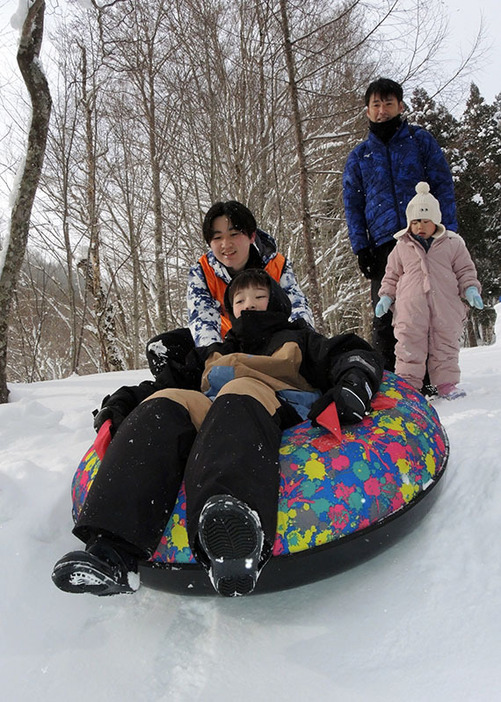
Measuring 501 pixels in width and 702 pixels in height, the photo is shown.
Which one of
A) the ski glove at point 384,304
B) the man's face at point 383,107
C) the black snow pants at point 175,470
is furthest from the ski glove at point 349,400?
the man's face at point 383,107

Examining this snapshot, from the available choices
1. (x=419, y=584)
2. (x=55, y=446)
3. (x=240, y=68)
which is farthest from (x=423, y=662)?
(x=240, y=68)

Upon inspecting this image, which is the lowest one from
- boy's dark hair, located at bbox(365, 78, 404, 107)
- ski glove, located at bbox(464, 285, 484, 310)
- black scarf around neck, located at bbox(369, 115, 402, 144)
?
ski glove, located at bbox(464, 285, 484, 310)

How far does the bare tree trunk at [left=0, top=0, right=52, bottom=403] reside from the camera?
139 inches

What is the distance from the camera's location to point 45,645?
50.4 inches

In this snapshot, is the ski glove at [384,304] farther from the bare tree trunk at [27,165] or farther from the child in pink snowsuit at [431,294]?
the bare tree trunk at [27,165]

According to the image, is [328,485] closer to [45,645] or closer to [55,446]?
[45,645]

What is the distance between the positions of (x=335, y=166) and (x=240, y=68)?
8.69 ft

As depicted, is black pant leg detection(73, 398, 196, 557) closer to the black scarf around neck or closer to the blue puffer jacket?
the blue puffer jacket

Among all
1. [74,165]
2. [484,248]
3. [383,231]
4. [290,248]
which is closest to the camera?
[383,231]

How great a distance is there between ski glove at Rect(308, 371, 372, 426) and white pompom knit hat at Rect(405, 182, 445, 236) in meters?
1.68

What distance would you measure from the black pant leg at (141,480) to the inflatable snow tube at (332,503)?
0.06 m

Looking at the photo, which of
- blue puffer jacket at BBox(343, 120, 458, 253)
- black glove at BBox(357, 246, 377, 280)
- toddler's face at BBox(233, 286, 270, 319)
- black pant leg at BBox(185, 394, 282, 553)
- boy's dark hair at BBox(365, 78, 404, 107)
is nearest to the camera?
black pant leg at BBox(185, 394, 282, 553)

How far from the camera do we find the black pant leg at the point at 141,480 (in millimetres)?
1256

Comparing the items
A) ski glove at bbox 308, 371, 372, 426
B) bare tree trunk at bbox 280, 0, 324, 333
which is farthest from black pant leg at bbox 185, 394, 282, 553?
bare tree trunk at bbox 280, 0, 324, 333
